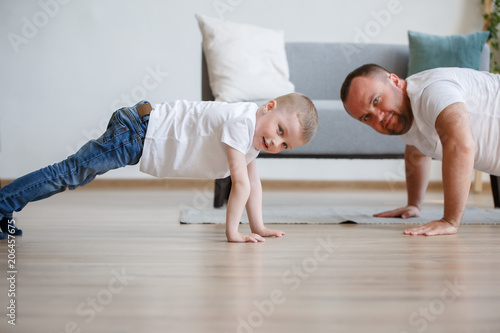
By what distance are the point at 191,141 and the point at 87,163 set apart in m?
0.30

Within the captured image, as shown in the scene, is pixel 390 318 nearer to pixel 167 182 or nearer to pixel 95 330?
pixel 95 330

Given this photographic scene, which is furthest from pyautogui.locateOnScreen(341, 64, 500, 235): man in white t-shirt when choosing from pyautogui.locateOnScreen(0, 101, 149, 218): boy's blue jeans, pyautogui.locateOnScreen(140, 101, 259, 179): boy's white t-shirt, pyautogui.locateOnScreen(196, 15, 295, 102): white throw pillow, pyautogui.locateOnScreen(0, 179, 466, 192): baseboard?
pyautogui.locateOnScreen(0, 179, 466, 192): baseboard

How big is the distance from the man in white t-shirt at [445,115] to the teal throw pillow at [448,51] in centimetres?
118

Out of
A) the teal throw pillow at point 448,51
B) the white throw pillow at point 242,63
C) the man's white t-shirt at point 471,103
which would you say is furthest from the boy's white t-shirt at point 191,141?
the teal throw pillow at point 448,51

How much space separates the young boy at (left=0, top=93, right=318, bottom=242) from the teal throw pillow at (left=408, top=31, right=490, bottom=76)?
5.31 feet

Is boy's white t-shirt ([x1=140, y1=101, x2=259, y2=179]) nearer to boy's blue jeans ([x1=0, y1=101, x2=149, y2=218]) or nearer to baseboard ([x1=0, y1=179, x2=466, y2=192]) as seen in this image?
boy's blue jeans ([x1=0, y1=101, x2=149, y2=218])

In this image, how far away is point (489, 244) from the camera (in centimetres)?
147

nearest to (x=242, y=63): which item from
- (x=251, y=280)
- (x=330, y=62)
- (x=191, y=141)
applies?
(x=330, y=62)

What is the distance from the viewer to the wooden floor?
80 cm

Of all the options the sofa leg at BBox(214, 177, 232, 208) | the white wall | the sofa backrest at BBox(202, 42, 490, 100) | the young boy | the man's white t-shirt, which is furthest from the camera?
the white wall

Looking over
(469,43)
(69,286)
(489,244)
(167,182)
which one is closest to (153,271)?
(69,286)

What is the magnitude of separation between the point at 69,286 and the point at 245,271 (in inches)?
13.4

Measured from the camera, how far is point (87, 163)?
61.5 inches

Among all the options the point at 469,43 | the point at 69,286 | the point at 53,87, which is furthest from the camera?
the point at 53,87
